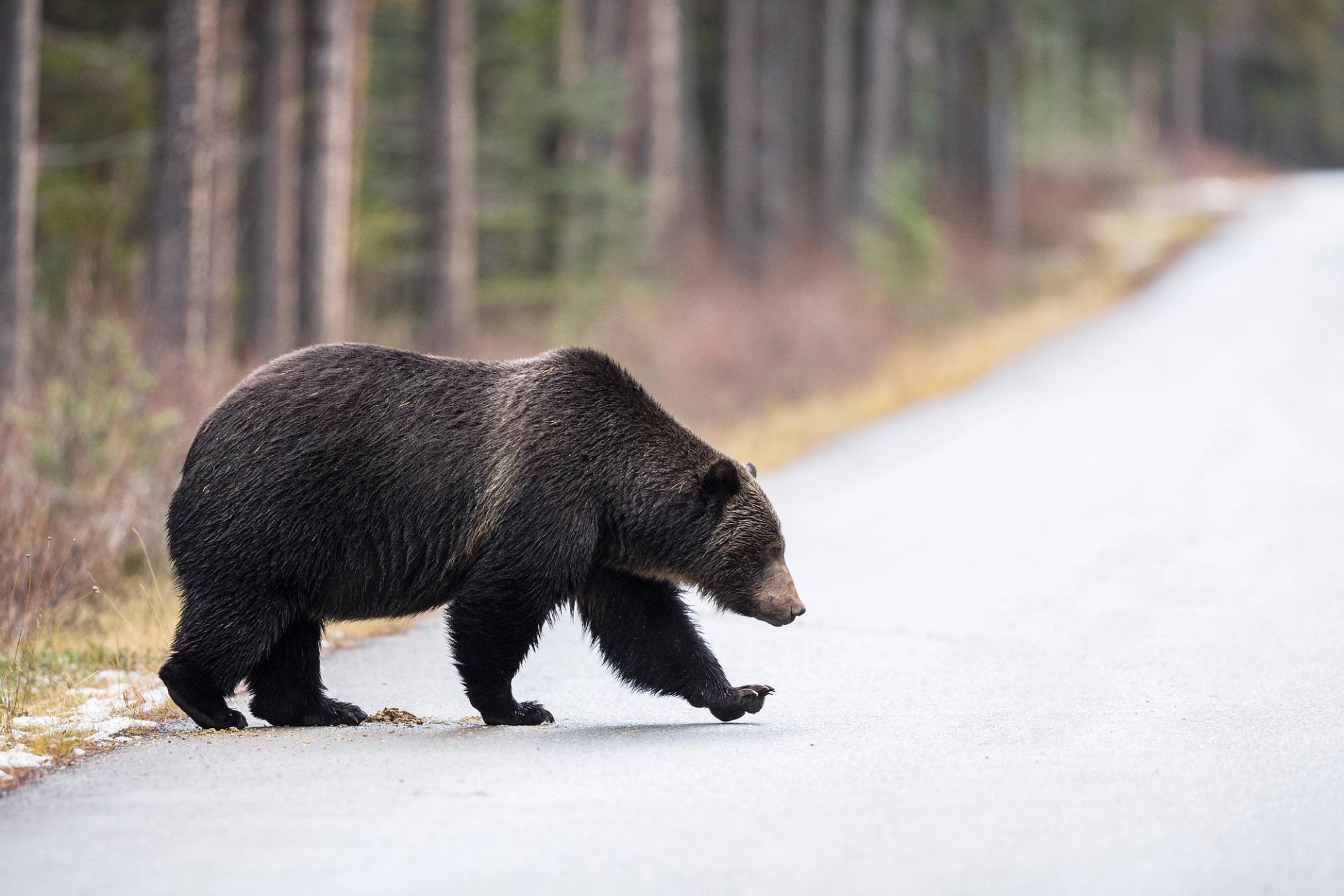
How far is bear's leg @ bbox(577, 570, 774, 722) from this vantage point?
22.9ft

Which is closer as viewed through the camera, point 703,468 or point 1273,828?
point 1273,828

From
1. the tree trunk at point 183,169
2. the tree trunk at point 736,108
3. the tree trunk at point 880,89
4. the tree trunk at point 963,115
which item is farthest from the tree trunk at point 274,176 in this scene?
the tree trunk at point 963,115

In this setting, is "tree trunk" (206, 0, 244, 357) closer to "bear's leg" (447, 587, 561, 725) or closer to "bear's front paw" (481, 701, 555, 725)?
"bear's front paw" (481, 701, 555, 725)

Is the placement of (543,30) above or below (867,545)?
above

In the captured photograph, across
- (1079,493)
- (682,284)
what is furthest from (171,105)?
(682,284)

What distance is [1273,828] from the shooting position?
17.2ft

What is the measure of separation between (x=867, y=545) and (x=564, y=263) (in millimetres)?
15402

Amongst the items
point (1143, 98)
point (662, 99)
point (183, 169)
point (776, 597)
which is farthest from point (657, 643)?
point (1143, 98)

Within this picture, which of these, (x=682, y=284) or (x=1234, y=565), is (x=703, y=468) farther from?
(x=682, y=284)

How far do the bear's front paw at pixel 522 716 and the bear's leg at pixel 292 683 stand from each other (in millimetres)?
684

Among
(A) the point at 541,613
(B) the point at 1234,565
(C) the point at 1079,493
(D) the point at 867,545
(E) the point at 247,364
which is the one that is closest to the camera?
(A) the point at 541,613

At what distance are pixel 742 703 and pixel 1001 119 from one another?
106 ft

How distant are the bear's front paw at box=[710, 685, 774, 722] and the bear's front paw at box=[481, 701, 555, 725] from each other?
707mm

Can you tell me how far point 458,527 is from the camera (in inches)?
267
